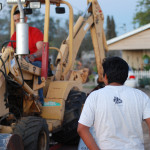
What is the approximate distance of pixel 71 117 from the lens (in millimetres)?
6160

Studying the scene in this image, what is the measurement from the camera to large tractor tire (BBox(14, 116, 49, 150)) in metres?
4.39

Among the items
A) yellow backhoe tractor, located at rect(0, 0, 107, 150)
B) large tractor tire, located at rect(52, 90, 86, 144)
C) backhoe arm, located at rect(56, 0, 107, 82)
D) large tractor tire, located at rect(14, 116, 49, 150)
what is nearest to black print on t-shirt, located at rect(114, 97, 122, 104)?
yellow backhoe tractor, located at rect(0, 0, 107, 150)

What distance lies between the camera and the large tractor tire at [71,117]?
243 inches

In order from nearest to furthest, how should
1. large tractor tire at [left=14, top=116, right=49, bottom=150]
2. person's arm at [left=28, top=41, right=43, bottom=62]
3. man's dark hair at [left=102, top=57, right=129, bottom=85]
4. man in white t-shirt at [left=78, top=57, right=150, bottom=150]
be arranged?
man in white t-shirt at [left=78, top=57, right=150, bottom=150], man's dark hair at [left=102, top=57, right=129, bottom=85], large tractor tire at [left=14, top=116, right=49, bottom=150], person's arm at [left=28, top=41, right=43, bottom=62]

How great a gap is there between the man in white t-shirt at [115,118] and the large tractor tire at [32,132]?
1.90 m

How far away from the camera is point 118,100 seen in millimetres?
2646

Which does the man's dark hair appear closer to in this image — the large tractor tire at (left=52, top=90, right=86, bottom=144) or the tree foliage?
the large tractor tire at (left=52, top=90, right=86, bottom=144)

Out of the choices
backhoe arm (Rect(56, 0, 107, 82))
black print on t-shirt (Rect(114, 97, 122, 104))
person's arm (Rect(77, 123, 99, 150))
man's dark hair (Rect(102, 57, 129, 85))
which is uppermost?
backhoe arm (Rect(56, 0, 107, 82))

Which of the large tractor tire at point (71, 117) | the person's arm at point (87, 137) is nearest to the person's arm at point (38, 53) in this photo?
the large tractor tire at point (71, 117)

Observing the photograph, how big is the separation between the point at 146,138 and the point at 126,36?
1313cm

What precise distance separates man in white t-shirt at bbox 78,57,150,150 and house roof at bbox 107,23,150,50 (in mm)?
17033

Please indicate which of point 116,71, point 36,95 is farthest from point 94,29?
point 116,71

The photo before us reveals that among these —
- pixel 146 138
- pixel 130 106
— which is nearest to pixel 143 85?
pixel 146 138

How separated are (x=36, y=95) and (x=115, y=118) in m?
3.00
